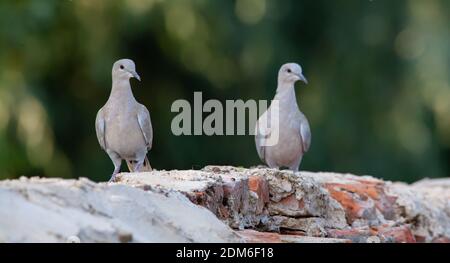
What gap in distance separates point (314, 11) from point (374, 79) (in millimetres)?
1174

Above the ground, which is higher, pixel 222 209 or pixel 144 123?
pixel 144 123

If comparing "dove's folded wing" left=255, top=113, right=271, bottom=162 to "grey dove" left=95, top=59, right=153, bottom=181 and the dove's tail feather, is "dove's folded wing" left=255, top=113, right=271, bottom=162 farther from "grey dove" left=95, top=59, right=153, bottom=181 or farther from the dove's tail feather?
"grey dove" left=95, top=59, right=153, bottom=181

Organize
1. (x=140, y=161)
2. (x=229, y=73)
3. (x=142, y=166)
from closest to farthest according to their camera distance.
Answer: (x=140, y=161) < (x=142, y=166) < (x=229, y=73)

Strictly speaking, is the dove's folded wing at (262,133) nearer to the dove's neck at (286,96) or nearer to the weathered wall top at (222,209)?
the dove's neck at (286,96)

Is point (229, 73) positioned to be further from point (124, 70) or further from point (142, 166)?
point (124, 70)

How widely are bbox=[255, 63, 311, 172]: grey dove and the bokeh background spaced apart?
5.55 m

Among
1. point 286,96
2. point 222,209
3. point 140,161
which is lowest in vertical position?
point 222,209

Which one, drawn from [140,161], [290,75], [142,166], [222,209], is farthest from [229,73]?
[222,209]

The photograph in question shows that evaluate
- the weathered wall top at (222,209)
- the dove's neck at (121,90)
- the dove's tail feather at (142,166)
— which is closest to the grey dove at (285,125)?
the weathered wall top at (222,209)

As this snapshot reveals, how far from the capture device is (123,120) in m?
6.94

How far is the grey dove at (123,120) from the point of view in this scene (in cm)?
692

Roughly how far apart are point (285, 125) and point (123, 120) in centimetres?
128

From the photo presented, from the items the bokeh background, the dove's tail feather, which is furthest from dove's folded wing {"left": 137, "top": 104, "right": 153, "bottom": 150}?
the bokeh background

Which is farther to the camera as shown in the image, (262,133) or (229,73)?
(229,73)
